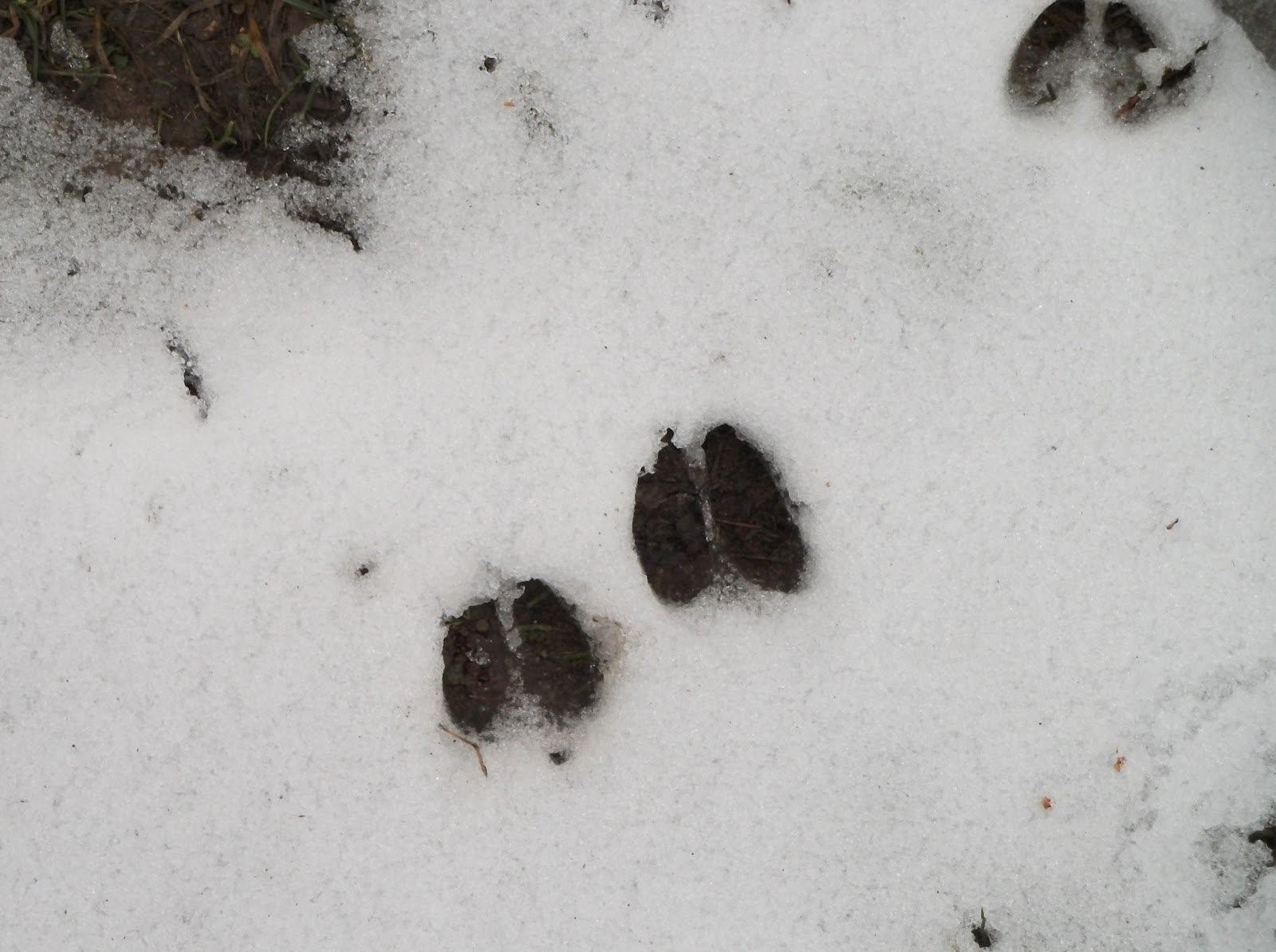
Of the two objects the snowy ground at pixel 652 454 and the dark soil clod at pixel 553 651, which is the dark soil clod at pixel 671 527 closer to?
the snowy ground at pixel 652 454

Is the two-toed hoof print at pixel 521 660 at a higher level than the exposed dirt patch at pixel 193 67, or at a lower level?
lower

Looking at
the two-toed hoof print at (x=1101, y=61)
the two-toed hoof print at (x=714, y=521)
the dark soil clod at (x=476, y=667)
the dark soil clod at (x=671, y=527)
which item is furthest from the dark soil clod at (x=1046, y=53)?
the dark soil clod at (x=476, y=667)

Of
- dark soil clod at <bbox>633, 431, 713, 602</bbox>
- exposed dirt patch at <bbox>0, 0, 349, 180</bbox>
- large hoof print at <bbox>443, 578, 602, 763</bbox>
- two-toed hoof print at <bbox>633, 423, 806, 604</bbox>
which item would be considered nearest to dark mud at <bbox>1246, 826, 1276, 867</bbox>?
two-toed hoof print at <bbox>633, 423, 806, 604</bbox>

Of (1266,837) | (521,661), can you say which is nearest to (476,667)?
(521,661)

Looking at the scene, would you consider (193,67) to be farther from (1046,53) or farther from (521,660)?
(1046,53)

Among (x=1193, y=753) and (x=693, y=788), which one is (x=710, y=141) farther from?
(x=1193, y=753)
